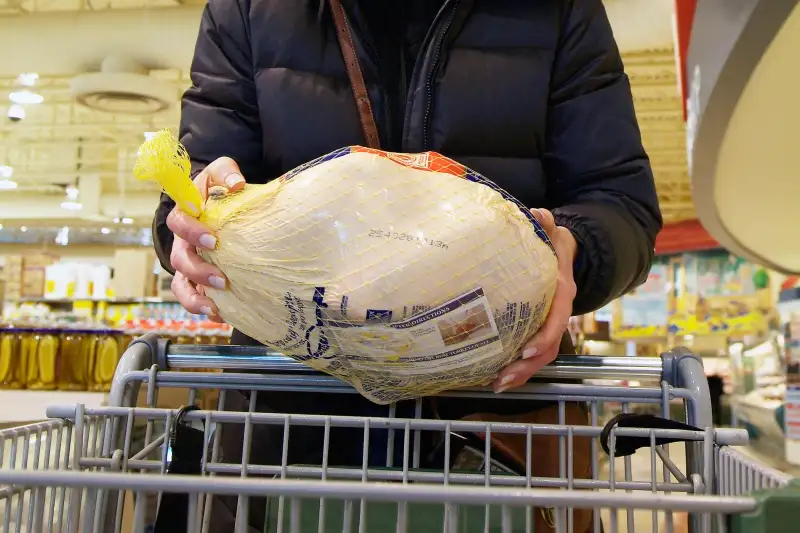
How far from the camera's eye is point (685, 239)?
406 inches

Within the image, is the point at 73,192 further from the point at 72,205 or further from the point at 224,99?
the point at 224,99

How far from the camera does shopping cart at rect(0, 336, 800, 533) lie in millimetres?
390

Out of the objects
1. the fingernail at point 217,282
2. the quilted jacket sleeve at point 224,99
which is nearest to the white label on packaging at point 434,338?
the fingernail at point 217,282

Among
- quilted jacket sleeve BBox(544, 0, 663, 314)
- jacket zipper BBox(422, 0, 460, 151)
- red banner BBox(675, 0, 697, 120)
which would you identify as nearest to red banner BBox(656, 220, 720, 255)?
red banner BBox(675, 0, 697, 120)

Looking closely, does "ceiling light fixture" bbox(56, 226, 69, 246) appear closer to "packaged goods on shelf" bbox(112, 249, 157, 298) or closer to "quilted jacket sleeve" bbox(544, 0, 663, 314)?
"packaged goods on shelf" bbox(112, 249, 157, 298)

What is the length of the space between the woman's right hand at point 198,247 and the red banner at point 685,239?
32.8 feet

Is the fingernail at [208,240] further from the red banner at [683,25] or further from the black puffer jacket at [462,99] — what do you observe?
the red banner at [683,25]

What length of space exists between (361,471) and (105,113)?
969 cm

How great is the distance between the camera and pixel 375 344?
0.60 meters

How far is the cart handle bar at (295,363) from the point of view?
761mm

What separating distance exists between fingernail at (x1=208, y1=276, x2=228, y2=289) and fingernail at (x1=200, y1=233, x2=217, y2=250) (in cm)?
3

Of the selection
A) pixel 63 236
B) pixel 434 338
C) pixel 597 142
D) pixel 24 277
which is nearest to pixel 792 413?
pixel 597 142

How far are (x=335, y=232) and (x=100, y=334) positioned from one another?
3.99 metres

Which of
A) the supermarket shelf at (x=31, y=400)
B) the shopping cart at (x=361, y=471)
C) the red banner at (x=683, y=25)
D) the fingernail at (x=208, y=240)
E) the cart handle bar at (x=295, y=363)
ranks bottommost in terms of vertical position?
the supermarket shelf at (x=31, y=400)
